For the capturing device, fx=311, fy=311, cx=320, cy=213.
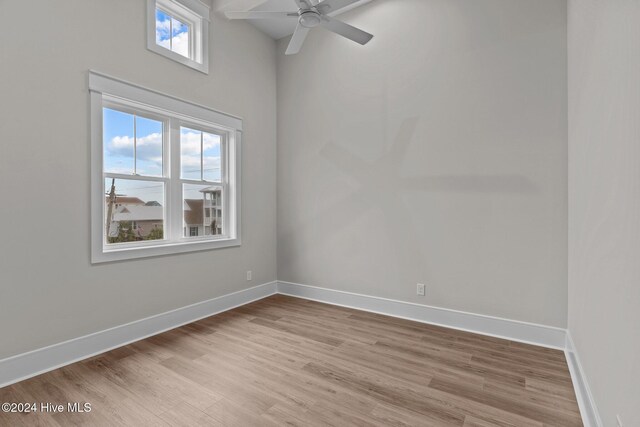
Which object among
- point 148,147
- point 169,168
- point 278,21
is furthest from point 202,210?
point 278,21

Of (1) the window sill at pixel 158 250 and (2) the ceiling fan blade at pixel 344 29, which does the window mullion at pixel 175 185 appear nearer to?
(1) the window sill at pixel 158 250

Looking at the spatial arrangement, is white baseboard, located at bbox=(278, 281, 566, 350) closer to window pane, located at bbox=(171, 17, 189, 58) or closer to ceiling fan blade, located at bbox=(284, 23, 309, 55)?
ceiling fan blade, located at bbox=(284, 23, 309, 55)

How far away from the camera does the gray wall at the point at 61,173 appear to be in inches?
85.5

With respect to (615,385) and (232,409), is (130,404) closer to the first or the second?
(232,409)

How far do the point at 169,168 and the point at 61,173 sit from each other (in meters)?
0.97

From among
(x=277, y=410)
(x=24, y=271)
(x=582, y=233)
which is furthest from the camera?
(x=24, y=271)

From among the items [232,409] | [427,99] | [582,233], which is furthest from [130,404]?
[427,99]

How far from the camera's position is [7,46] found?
2.15 metres

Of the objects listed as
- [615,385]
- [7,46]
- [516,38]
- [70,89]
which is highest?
[516,38]

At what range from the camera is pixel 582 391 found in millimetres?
1905

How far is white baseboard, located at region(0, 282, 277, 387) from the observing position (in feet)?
7.16

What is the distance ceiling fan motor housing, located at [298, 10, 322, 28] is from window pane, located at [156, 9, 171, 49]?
63.4 inches

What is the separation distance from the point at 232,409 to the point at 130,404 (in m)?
0.64

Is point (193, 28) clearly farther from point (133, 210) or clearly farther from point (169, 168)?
point (133, 210)
